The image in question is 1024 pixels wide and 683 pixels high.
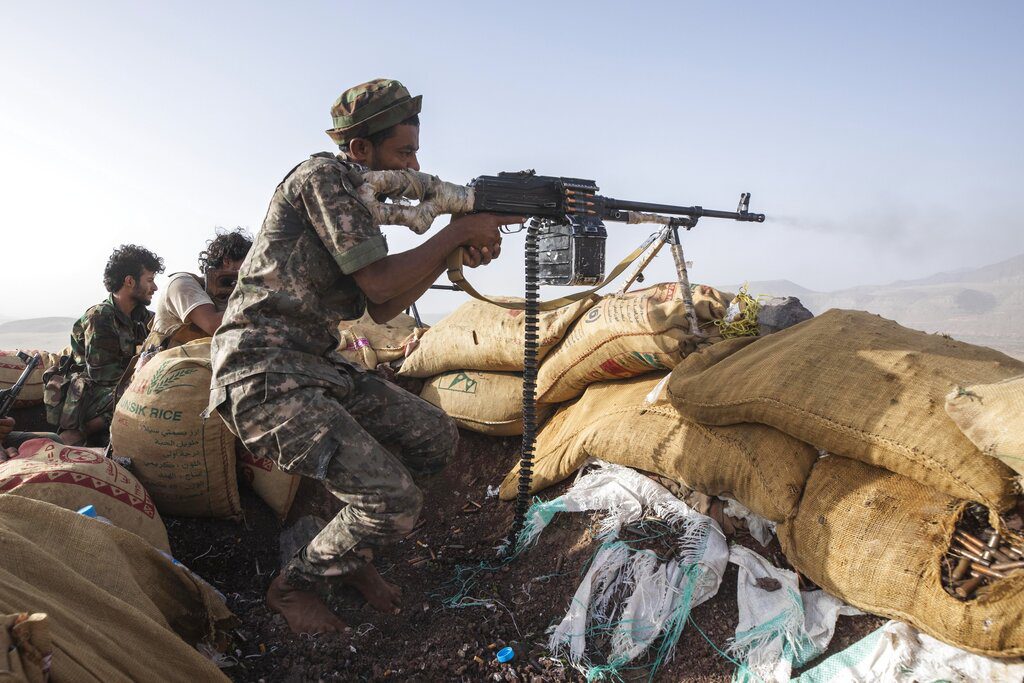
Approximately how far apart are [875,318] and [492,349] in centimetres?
221

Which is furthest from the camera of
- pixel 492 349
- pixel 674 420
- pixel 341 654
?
pixel 492 349

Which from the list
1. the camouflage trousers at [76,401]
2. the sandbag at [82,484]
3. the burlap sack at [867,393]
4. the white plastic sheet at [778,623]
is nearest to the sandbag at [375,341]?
the camouflage trousers at [76,401]

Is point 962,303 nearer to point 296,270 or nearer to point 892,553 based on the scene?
Answer: point 892,553

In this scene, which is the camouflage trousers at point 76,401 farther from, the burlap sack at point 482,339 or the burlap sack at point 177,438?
the burlap sack at point 482,339

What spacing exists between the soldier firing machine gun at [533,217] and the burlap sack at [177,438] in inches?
58.3

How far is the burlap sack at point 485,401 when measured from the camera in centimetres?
408

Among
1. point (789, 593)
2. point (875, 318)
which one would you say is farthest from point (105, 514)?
point (875, 318)

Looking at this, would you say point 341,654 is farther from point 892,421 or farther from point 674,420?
point 892,421

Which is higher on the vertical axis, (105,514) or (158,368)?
(158,368)

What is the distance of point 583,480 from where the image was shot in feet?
10.2

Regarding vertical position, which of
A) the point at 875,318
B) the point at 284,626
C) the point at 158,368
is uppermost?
the point at 875,318

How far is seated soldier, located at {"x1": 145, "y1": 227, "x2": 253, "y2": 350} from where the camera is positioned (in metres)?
3.51

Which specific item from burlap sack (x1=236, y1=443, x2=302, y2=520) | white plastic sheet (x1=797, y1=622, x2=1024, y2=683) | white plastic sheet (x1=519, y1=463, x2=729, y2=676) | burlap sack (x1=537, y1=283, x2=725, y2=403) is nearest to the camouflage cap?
burlap sack (x1=537, y1=283, x2=725, y2=403)

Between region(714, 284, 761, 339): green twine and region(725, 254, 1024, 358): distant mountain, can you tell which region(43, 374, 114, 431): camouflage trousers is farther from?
region(725, 254, 1024, 358): distant mountain
